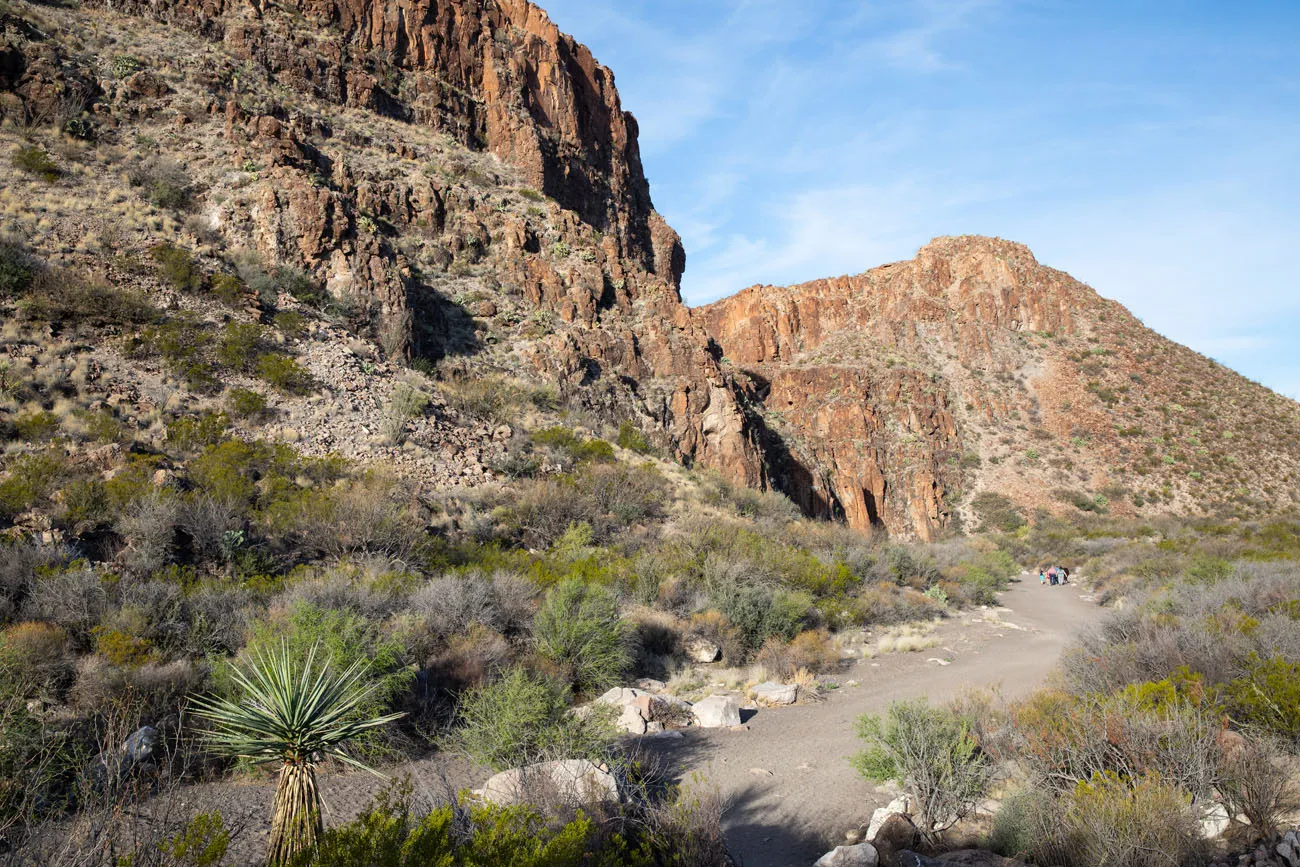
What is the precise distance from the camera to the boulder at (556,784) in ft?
14.6

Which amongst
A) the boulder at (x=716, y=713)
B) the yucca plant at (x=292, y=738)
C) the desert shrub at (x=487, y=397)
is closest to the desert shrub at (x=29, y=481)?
the yucca plant at (x=292, y=738)

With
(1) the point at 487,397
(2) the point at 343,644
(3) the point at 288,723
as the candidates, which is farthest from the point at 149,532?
(1) the point at 487,397

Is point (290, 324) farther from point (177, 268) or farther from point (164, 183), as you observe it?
point (164, 183)

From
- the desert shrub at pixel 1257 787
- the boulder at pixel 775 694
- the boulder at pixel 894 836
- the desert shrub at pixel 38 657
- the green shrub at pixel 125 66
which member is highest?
the green shrub at pixel 125 66

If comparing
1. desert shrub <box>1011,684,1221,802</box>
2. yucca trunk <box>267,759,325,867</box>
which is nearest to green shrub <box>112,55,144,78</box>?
yucca trunk <box>267,759,325,867</box>

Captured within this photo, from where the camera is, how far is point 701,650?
11.1m

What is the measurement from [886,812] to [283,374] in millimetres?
16716

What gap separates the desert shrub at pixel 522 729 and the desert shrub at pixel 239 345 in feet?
45.6

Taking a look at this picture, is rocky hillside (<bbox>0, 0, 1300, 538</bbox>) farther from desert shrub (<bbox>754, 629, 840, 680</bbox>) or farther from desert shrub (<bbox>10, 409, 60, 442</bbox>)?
desert shrub (<bbox>754, 629, 840, 680</bbox>)

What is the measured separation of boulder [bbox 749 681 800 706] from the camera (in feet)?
29.8

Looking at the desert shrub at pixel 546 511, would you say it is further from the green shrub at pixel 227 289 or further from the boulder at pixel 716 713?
the green shrub at pixel 227 289

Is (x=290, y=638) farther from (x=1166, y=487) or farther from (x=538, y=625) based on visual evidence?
(x=1166, y=487)

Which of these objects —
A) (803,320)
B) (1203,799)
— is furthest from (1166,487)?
(1203,799)

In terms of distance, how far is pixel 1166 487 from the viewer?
41.2 m
